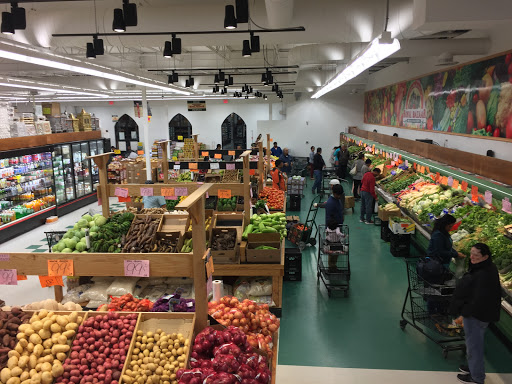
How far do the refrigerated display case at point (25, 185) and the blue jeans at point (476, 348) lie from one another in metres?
9.88

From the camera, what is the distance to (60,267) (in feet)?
10.6

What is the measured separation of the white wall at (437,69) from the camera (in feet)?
23.2

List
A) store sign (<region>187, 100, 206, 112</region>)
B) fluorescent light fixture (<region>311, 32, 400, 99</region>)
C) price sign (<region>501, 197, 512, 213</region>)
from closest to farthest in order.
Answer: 1. fluorescent light fixture (<region>311, 32, 400, 99</region>)
2. price sign (<region>501, 197, 512, 213</region>)
3. store sign (<region>187, 100, 206, 112</region>)

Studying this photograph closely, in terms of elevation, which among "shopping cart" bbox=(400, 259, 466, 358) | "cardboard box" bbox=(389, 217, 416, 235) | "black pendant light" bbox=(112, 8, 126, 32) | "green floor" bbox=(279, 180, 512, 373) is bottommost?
"green floor" bbox=(279, 180, 512, 373)

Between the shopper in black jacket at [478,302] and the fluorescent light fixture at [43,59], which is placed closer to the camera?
the shopper in black jacket at [478,302]

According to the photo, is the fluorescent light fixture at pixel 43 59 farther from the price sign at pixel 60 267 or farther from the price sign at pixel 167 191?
the price sign at pixel 60 267

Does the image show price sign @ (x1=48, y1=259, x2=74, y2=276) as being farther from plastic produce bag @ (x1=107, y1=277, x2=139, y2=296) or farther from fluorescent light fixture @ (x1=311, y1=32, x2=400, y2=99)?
fluorescent light fixture @ (x1=311, y1=32, x2=400, y2=99)

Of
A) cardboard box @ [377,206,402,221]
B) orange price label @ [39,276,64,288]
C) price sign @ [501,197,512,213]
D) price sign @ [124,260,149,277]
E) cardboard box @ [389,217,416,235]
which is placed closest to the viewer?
price sign @ [124,260,149,277]

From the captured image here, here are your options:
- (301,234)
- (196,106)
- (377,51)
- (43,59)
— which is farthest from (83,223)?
(196,106)

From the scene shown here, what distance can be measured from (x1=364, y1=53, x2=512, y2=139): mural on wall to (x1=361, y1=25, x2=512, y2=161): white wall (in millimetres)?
156

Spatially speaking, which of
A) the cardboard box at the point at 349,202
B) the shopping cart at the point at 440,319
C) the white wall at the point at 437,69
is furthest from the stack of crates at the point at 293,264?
the cardboard box at the point at 349,202

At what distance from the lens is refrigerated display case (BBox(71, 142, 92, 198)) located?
45.6ft

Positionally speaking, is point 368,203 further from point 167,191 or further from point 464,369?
point 167,191

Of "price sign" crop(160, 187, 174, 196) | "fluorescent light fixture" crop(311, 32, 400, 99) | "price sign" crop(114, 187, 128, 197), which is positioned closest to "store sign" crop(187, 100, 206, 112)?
"fluorescent light fixture" crop(311, 32, 400, 99)
